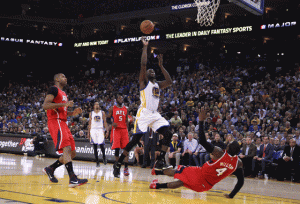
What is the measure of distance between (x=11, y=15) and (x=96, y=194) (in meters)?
29.8

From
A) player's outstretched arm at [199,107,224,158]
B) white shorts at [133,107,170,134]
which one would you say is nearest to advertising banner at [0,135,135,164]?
white shorts at [133,107,170,134]

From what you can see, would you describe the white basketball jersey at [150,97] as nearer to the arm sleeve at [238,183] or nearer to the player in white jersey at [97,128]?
the arm sleeve at [238,183]

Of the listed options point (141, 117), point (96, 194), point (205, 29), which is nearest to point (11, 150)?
point (141, 117)

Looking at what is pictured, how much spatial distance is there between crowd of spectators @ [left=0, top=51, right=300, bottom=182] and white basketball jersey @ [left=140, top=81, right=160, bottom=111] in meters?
4.77

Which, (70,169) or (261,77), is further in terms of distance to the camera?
(261,77)

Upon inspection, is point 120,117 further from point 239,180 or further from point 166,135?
point 239,180

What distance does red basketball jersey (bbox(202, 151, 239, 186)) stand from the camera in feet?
16.8

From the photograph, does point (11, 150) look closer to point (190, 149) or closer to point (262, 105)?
point (190, 149)

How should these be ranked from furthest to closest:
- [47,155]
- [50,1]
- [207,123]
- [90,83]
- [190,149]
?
[50,1] → [90,83] → [47,155] → [207,123] → [190,149]

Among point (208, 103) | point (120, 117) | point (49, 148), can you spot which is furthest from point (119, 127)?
point (208, 103)

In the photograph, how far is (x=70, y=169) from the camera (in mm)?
5715

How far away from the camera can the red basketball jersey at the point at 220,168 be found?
16.8 ft

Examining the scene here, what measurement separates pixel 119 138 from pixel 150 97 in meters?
2.92

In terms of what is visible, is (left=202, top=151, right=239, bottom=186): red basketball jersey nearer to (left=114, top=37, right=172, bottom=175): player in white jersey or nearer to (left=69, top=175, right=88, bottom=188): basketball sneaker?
(left=114, top=37, right=172, bottom=175): player in white jersey
